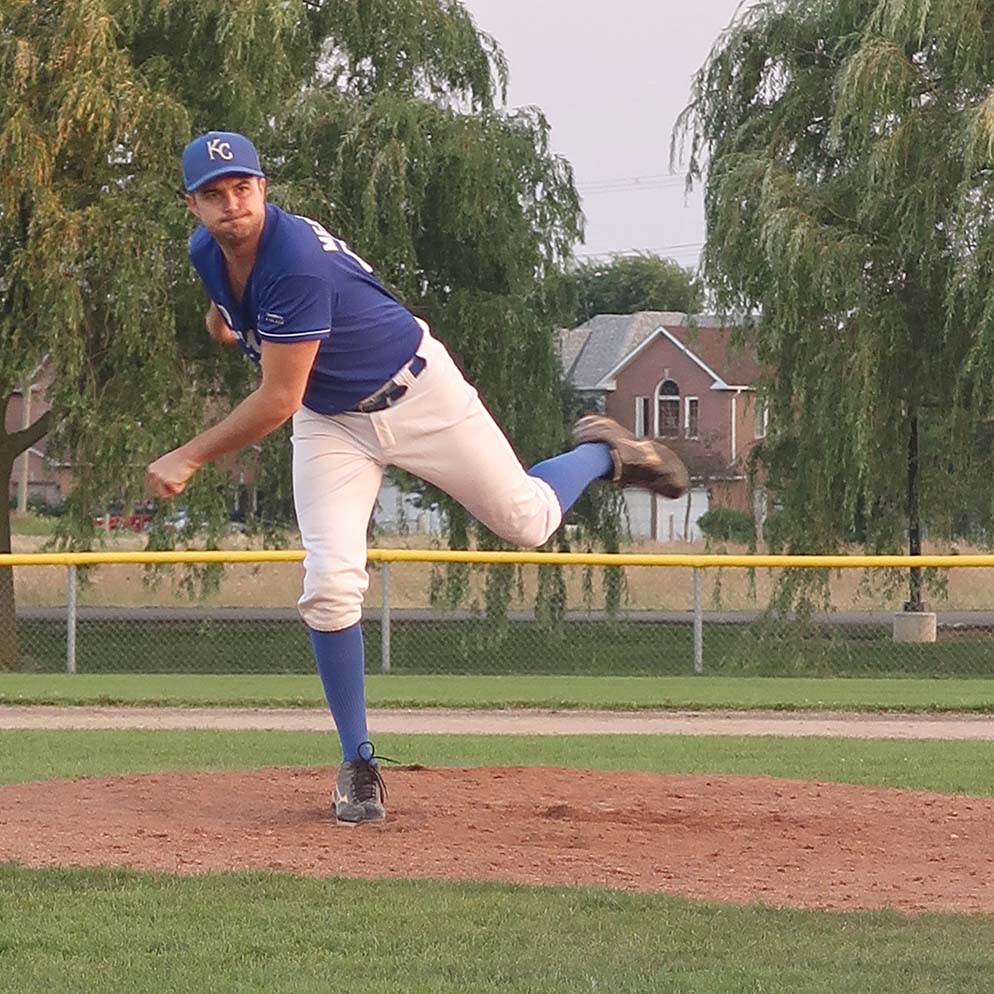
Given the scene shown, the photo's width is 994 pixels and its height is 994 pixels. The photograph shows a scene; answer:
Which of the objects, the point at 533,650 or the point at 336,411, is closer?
Result: the point at 336,411

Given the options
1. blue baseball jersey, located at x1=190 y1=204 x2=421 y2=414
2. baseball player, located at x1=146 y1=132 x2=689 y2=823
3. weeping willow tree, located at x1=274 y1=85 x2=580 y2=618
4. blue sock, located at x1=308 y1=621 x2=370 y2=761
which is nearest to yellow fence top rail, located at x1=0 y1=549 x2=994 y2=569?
weeping willow tree, located at x1=274 y1=85 x2=580 y2=618

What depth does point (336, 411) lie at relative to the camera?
600 cm

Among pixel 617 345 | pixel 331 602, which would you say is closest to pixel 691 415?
pixel 617 345

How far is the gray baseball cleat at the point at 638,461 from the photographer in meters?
6.91

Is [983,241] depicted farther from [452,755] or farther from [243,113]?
[452,755]

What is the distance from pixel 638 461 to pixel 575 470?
0.33 metres

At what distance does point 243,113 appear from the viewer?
18.5 meters

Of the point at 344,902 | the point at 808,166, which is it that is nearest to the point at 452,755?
the point at 344,902

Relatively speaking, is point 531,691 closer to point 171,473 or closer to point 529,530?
point 529,530

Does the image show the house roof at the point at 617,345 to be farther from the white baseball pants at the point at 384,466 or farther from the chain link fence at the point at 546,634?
the white baseball pants at the point at 384,466

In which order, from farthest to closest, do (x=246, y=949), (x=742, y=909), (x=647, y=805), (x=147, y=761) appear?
(x=147, y=761) → (x=647, y=805) → (x=742, y=909) → (x=246, y=949)

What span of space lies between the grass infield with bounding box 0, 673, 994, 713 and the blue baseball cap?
8.25 metres

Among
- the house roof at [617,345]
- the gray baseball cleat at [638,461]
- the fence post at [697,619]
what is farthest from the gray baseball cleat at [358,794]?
the house roof at [617,345]

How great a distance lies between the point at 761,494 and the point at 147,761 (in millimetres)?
12737
